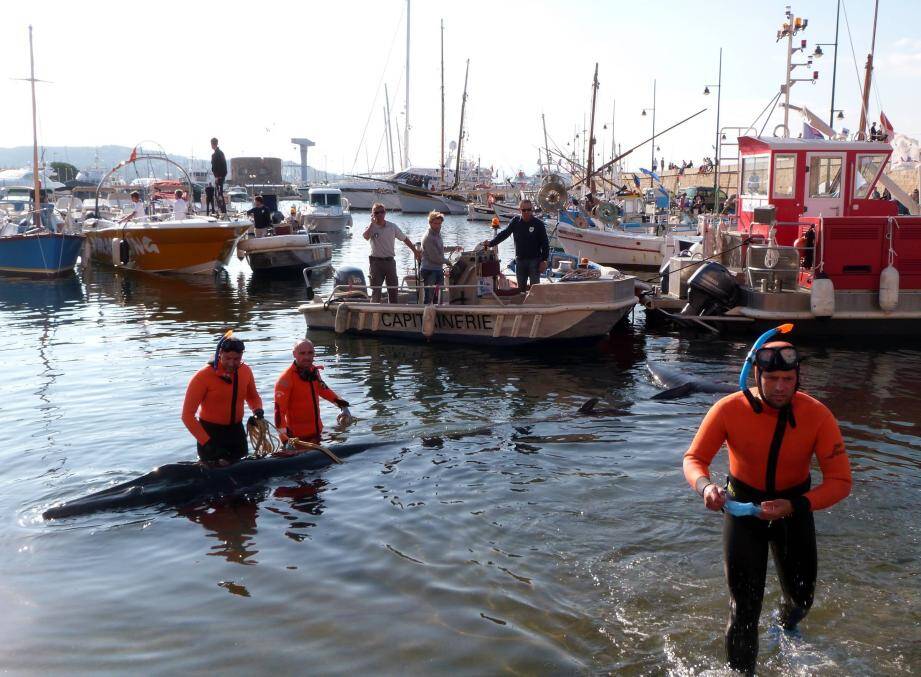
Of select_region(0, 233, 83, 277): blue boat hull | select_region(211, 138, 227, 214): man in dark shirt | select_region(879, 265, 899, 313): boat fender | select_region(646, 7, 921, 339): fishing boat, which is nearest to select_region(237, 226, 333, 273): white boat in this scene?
select_region(211, 138, 227, 214): man in dark shirt

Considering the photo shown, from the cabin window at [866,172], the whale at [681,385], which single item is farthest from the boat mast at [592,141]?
the whale at [681,385]

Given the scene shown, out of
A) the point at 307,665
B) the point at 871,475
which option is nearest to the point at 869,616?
the point at 871,475

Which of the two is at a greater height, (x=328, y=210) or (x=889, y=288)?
(x=328, y=210)

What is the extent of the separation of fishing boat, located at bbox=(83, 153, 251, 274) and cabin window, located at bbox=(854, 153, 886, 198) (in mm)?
18813

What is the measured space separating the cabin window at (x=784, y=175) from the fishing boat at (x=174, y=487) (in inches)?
527

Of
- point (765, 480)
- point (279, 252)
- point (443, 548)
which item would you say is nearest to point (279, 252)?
point (279, 252)

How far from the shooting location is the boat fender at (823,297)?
15.4 metres

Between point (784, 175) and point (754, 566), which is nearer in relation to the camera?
point (754, 566)

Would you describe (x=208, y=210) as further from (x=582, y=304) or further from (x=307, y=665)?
(x=307, y=665)

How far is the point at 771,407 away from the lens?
4465mm

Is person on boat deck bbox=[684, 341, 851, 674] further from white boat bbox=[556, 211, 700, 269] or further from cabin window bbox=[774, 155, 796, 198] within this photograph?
white boat bbox=[556, 211, 700, 269]

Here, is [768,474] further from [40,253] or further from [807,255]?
[40,253]

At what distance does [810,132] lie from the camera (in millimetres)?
20031

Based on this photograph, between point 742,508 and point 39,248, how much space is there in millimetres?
29084
